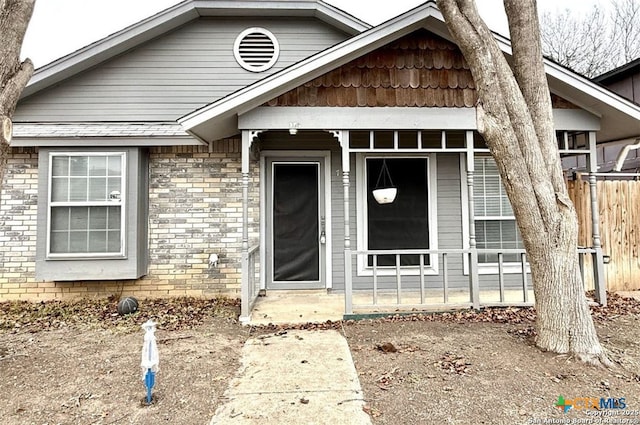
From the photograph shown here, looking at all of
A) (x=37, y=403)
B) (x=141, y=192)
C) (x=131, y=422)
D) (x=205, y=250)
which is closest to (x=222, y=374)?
(x=131, y=422)

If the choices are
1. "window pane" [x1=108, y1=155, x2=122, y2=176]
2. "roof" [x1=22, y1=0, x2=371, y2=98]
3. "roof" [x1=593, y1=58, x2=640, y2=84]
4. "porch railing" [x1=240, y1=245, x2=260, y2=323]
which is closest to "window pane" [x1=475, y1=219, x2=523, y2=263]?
"porch railing" [x1=240, y1=245, x2=260, y2=323]

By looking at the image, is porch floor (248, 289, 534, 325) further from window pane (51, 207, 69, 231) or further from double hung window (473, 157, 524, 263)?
window pane (51, 207, 69, 231)

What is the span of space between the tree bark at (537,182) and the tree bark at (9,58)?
3.96 meters

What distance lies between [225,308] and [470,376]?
365cm

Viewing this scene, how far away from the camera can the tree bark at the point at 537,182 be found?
11.6 ft

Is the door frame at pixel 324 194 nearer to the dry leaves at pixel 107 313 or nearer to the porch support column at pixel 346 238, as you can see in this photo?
the dry leaves at pixel 107 313

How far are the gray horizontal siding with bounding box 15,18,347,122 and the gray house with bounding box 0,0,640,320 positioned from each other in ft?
0.07

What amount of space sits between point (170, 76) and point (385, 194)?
4.19 metres

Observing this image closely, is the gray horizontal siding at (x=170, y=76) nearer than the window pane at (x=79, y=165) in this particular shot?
No

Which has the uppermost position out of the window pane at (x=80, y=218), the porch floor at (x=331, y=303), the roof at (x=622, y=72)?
the roof at (x=622, y=72)

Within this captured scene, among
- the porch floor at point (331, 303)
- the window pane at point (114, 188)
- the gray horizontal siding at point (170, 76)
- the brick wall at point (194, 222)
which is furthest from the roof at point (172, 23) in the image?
the porch floor at point (331, 303)

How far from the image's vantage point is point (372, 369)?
11.4 feet

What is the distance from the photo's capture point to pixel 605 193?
20.9ft

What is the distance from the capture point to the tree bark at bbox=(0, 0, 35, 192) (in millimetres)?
3367
